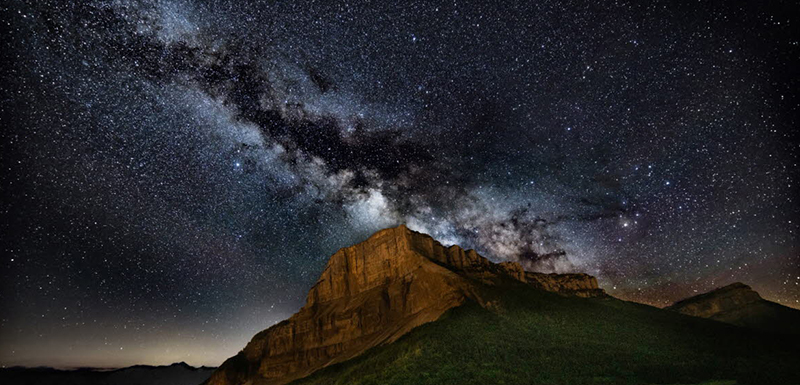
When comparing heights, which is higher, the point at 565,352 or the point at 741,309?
the point at 741,309

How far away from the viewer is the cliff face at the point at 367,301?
9606cm

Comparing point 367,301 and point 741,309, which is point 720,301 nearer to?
point 741,309

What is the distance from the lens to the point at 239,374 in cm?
12175

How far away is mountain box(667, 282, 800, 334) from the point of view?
140375 millimetres

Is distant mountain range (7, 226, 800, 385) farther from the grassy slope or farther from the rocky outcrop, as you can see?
the rocky outcrop

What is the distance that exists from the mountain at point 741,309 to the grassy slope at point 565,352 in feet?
246

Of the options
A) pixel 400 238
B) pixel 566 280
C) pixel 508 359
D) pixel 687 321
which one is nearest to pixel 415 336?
pixel 508 359

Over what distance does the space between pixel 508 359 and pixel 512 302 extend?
36.0 m

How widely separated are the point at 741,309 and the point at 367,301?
172m

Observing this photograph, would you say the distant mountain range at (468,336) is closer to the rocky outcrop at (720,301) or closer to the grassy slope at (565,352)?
the grassy slope at (565,352)

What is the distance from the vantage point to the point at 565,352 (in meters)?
64.7

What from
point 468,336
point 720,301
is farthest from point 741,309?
point 468,336

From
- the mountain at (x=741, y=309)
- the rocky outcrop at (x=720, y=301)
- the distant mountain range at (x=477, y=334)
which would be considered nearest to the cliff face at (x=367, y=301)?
the distant mountain range at (x=477, y=334)

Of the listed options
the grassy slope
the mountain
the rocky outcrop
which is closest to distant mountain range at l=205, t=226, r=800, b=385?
the grassy slope
